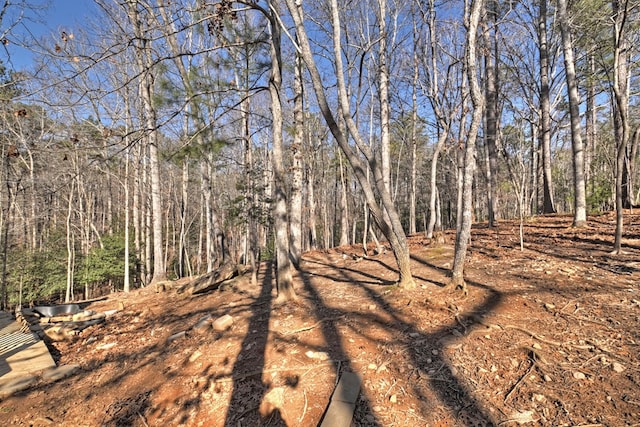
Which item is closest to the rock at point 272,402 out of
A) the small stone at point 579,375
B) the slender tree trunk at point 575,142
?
the small stone at point 579,375

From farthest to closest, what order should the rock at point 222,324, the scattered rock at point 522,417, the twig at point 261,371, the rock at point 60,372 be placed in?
the rock at point 222,324 < the rock at point 60,372 < the twig at point 261,371 < the scattered rock at point 522,417

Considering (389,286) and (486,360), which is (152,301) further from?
(486,360)

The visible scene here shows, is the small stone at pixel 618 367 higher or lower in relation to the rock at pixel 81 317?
higher

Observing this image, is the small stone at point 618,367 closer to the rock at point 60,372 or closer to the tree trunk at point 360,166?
the tree trunk at point 360,166

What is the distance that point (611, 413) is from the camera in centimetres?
204

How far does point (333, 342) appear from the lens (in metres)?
3.52

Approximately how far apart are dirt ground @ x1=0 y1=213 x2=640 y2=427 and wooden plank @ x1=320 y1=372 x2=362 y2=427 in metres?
0.07

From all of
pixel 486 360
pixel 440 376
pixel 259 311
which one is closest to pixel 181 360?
pixel 259 311

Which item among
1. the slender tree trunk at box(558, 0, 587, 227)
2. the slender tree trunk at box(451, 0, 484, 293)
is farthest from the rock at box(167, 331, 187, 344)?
the slender tree trunk at box(558, 0, 587, 227)

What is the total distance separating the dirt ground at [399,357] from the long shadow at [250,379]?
1 centimetres

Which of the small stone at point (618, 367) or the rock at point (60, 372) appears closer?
the small stone at point (618, 367)

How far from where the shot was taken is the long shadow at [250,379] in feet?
8.70

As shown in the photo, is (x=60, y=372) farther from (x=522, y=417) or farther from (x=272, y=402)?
(x=522, y=417)

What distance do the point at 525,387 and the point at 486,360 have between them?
40 cm
